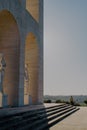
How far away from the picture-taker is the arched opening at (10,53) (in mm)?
17844

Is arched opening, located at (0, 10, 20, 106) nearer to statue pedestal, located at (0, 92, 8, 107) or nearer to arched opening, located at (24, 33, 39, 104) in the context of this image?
statue pedestal, located at (0, 92, 8, 107)

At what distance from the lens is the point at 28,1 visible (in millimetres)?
24453

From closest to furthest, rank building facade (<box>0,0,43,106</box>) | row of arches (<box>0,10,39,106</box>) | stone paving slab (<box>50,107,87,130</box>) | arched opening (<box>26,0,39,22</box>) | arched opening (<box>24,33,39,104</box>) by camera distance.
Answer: stone paving slab (<box>50,107,87,130</box>)
building facade (<box>0,0,43,106</box>)
row of arches (<box>0,10,39,106</box>)
arched opening (<box>24,33,39,104</box>)
arched opening (<box>26,0,39,22</box>)

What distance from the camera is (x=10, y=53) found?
59.5 feet

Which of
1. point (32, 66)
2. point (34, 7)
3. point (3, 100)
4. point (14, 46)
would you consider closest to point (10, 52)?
point (14, 46)

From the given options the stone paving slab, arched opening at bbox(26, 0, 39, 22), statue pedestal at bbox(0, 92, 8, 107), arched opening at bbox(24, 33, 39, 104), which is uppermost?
arched opening at bbox(26, 0, 39, 22)

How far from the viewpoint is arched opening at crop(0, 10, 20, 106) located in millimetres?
17844

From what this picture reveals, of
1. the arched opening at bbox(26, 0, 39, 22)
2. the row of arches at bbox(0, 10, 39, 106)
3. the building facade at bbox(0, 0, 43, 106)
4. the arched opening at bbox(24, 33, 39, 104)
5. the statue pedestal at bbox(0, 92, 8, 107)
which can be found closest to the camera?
the statue pedestal at bbox(0, 92, 8, 107)

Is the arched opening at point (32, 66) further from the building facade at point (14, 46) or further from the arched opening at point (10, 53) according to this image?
the arched opening at point (10, 53)

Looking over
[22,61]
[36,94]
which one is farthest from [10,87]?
[36,94]

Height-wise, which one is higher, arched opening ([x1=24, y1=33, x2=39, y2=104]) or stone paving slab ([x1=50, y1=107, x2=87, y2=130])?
arched opening ([x1=24, y1=33, x2=39, y2=104])

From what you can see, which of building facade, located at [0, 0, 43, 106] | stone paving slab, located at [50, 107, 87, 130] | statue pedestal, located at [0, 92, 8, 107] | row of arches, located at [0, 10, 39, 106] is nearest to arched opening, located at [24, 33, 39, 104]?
building facade, located at [0, 0, 43, 106]

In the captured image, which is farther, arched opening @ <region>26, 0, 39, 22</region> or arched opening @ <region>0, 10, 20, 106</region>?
arched opening @ <region>26, 0, 39, 22</region>

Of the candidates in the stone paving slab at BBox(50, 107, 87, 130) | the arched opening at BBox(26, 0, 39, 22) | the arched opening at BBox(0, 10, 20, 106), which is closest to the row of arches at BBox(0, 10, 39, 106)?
the arched opening at BBox(0, 10, 20, 106)
